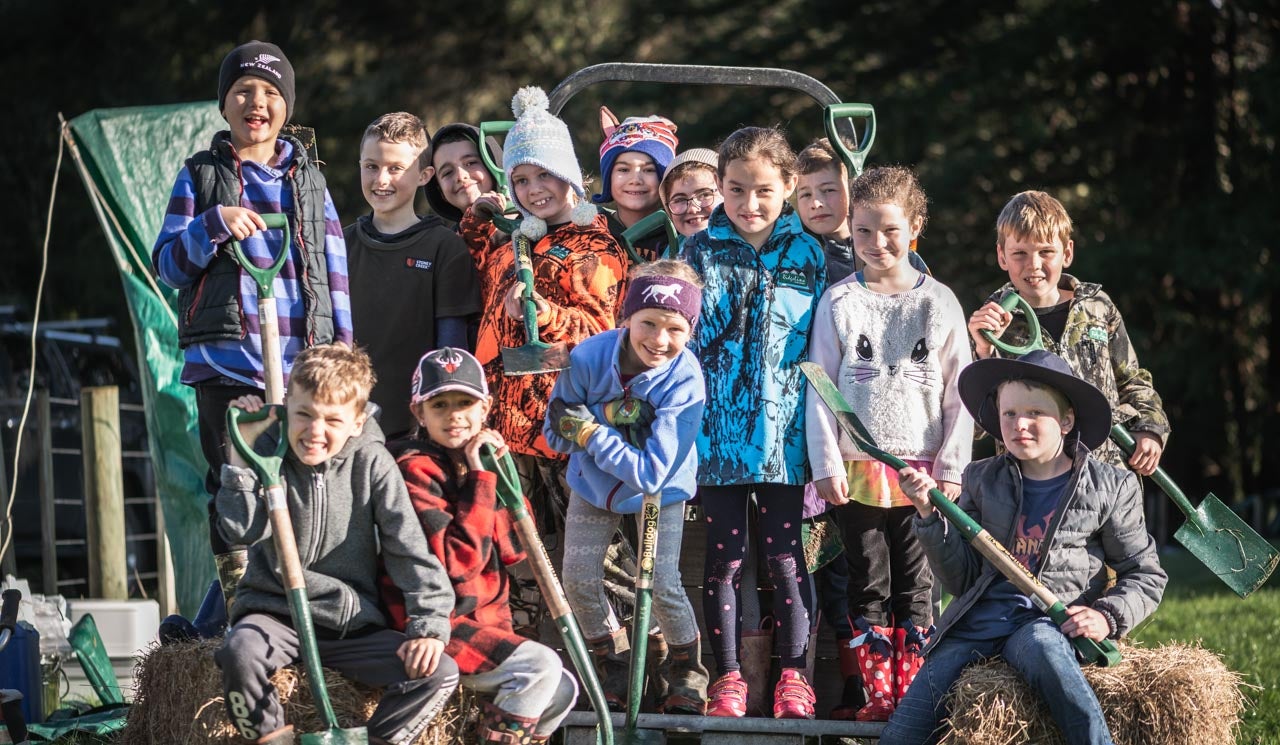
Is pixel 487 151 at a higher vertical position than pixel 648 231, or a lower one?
higher

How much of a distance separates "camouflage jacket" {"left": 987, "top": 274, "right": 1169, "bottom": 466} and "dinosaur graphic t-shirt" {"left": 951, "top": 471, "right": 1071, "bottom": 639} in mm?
672

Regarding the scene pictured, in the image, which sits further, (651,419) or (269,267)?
(269,267)

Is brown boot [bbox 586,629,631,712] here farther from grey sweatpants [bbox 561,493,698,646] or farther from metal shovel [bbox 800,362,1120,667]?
metal shovel [bbox 800,362,1120,667]

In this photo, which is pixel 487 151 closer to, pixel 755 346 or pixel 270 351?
pixel 755 346

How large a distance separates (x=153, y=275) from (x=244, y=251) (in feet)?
8.98

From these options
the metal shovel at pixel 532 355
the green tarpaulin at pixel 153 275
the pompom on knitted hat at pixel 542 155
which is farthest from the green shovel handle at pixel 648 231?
the green tarpaulin at pixel 153 275

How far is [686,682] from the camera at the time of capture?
4.64 metres

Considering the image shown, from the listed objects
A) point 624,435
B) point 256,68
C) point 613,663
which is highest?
point 256,68

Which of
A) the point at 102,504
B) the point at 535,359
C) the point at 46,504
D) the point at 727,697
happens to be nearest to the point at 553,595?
the point at 727,697

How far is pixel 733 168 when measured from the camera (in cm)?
496

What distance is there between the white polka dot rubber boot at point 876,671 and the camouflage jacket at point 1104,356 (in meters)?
1.00

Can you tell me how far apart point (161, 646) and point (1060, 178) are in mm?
13286

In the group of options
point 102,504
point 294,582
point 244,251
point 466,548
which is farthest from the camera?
point 102,504

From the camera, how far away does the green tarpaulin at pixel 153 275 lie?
701 centimetres
